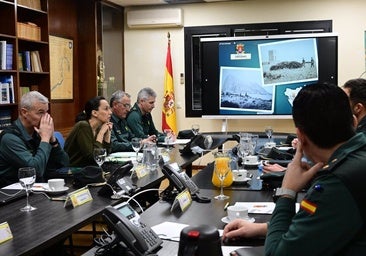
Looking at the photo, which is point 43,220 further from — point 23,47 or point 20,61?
point 23,47

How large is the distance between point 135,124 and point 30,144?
2.03 meters

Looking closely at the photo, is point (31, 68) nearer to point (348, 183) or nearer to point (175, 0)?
point (175, 0)

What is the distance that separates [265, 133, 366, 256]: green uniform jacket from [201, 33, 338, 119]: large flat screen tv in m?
5.33

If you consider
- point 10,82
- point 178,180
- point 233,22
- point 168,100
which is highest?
point 233,22

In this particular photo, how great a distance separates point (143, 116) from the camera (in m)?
5.23

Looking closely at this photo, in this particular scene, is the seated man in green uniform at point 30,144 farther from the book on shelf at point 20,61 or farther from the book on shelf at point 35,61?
the book on shelf at point 35,61

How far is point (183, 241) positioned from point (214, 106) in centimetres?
554

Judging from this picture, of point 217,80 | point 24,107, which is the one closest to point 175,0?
point 217,80

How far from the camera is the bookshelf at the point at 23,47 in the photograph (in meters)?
4.75

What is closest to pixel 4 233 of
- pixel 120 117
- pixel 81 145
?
pixel 81 145

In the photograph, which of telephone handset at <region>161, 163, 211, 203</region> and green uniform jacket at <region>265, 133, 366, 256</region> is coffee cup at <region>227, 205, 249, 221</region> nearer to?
telephone handset at <region>161, 163, 211, 203</region>

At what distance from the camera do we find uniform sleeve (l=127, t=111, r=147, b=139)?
16.0 feet

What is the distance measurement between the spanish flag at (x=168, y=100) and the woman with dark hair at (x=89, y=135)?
126 inches

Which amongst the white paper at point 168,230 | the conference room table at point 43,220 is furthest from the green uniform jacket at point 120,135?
the white paper at point 168,230
